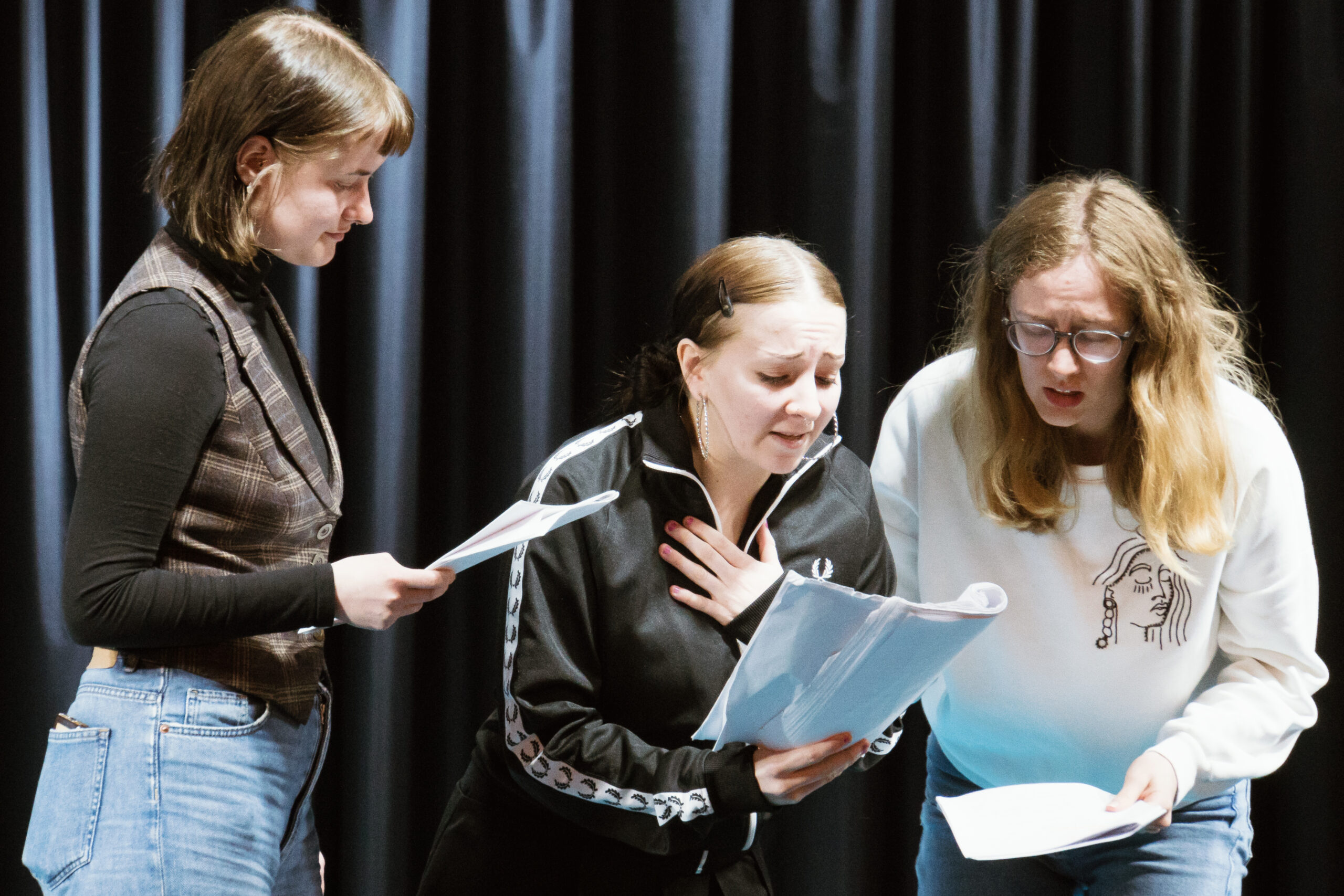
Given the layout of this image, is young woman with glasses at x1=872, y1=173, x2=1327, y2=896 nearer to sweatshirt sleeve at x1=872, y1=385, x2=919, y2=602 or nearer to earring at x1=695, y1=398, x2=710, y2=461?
sweatshirt sleeve at x1=872, y1=385, x2=919, y2=602

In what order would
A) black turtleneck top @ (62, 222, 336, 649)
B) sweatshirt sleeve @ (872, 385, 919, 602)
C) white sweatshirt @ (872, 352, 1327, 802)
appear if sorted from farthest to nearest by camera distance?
1. sweatshirt sleeve @ (872, 385, 919, 602)
2. white sweatshirt @ (872, 352, 1327, 802)
3. black turtleneck top @ (62, 222, 336, 649)

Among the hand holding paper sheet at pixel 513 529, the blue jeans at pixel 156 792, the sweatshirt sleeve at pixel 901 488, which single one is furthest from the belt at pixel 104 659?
the sweatshirt sleeve at pixel 901 488

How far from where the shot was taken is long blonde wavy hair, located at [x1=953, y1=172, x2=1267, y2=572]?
4.80ft

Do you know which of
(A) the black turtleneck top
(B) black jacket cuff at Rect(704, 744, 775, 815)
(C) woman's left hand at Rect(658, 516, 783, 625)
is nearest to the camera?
(A) the black turtleneck top

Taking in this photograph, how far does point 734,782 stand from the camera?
4.21 feet

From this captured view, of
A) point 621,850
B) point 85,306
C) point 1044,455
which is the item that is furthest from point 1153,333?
point 85,306

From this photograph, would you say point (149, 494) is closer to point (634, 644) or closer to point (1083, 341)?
point (634, 644)

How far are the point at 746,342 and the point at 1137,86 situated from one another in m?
1.44

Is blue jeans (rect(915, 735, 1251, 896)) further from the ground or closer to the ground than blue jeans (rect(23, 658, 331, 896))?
closer to the ground

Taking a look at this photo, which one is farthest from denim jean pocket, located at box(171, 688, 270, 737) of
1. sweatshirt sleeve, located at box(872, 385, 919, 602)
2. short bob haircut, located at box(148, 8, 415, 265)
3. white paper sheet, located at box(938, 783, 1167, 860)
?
sweatshirt sleeve, located at box(872, 385, 919, 602)

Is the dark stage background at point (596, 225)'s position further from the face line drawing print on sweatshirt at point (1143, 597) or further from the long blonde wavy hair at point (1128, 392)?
the face line drawing print on sweatshirt at point (1143, 597)

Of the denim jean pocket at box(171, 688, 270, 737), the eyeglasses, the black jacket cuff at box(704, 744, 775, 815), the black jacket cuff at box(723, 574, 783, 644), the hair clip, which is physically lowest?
the black jacket cuff at box(704, 744, 775, 815)

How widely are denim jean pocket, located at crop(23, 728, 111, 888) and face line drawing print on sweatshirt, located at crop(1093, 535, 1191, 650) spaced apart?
120 cm

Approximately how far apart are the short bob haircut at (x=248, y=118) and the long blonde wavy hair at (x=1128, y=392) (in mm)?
870
